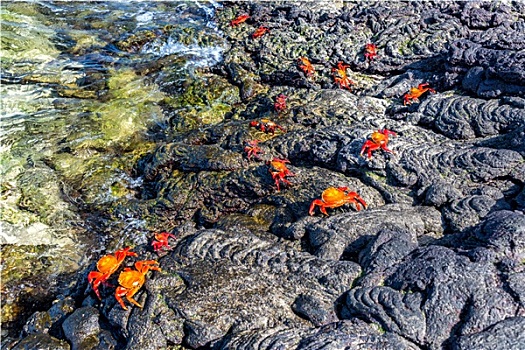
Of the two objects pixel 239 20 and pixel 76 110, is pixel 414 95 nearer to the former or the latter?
pixel 239 20

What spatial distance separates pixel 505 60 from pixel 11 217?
10359 millimetres

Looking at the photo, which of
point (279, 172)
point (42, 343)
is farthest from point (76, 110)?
point (42, 343)

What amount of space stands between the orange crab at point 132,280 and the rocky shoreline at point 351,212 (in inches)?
4.4

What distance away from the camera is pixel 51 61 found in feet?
47.5

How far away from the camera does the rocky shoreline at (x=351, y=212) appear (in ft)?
15.3

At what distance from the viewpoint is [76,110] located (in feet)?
40.2

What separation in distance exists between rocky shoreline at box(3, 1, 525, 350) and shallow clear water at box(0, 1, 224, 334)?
937 millimetres

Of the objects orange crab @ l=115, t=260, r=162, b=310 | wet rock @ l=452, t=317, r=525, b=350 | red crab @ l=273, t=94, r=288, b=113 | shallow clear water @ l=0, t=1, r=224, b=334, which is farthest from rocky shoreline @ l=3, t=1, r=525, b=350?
shallow clear water @ l=0, t=1, r=224, b=334

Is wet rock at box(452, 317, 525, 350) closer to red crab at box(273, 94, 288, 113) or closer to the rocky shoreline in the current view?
the rocky shoreline

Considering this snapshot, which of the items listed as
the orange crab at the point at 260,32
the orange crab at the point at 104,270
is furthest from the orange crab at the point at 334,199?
the orange crab at the point at 260,32

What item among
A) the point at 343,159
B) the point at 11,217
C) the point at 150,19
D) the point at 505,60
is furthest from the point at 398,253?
the point at 150,19

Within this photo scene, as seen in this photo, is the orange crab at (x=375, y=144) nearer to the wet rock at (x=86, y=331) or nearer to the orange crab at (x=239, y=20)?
the wet rock at (x=86, y=331)

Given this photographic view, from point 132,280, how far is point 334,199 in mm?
3075

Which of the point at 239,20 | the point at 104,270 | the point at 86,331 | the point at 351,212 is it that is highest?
the point at 239,20
